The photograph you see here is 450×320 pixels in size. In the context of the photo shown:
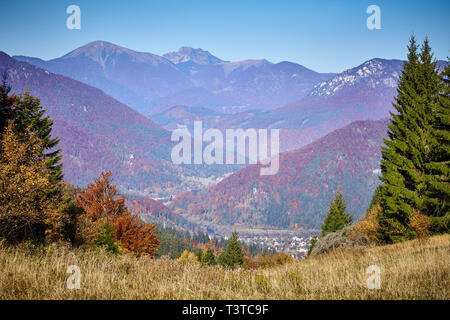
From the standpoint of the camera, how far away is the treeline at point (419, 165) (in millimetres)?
19000

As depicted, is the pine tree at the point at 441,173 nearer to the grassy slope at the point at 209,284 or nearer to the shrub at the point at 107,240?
the grassy slope at the point at 209,284

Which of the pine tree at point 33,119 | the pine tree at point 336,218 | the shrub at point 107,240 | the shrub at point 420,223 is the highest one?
the pine tree at point 33,119

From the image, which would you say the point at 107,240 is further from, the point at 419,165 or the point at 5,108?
the point at 419,165

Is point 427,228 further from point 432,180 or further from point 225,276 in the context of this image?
point 225,276

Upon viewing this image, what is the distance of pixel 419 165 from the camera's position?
20.8 meters

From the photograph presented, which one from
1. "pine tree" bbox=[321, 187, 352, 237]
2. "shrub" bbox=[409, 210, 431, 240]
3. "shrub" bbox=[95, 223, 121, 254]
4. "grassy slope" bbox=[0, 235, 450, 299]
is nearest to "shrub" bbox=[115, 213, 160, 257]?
"shrub" bbox=[95, 223, 121, 254]

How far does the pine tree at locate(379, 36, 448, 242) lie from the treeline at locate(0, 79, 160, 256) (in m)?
18.9

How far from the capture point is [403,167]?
835 inches

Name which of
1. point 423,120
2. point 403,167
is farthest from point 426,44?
point 403,167

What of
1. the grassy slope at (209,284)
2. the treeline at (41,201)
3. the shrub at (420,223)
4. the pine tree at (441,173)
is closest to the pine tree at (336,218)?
the pine tree at (441,173)

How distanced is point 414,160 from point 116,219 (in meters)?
24.8

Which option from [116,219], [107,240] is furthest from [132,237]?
[107,240]

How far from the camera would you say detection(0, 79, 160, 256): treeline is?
1252cm
